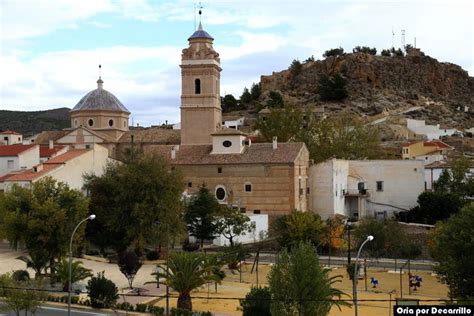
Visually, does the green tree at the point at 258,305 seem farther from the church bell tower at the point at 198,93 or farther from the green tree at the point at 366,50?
the green tree at the point at 366,50

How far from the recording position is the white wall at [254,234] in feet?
162

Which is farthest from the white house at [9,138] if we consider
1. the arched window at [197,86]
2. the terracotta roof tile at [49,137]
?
the arched window at [197,86]

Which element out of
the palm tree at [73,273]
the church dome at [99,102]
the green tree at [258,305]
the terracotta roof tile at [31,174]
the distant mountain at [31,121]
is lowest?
→ the green tree at [258,305]

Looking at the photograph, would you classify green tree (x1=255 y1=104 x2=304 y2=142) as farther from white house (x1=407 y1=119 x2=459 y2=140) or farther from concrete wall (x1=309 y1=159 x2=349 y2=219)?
white house (x1=407 y1=119 x2=459 y2=140)

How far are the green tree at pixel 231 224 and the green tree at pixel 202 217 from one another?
34 cm

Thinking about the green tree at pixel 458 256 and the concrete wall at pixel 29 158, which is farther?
the concrete wall at pixel 29 158

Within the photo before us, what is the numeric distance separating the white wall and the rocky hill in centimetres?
5900

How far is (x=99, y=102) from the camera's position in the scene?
71.6 meters

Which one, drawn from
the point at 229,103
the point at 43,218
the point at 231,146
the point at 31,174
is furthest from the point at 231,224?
the point at 229,103

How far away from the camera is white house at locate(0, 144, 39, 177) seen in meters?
55.0

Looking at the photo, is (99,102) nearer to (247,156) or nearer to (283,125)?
(283,125)

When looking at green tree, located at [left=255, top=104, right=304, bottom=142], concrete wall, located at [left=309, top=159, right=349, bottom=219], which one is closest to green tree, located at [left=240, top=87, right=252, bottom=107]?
green tree, located at [left=255, top=104, right=304, bottom=142]

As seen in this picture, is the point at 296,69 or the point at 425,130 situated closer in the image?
the point at 425,130

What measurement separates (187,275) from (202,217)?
18.3 m
